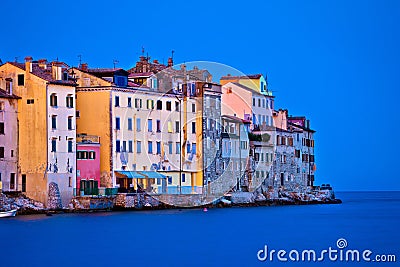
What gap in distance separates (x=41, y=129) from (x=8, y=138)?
2.05 metres

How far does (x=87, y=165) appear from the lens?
78.2 metres

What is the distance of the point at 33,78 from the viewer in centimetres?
7438

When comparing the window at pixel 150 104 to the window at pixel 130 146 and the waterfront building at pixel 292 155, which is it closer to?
the window at pixel 130 146

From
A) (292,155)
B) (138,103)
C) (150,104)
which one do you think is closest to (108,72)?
(138,103)

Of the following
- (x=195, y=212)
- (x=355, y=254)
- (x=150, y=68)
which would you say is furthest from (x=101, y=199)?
(x=355, y=254)

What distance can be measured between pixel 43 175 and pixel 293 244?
1937 cm

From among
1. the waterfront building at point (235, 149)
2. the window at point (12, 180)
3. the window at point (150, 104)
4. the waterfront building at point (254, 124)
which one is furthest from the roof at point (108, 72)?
the waterfront building at point (254, 124)

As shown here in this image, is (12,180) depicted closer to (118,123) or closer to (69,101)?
(69,101)

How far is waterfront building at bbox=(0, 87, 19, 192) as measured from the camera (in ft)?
241

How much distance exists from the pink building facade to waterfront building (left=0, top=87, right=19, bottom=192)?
14.4 ft

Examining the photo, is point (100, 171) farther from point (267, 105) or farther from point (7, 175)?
point (267, 105)

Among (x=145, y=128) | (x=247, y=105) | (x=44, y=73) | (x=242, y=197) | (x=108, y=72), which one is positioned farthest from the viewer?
(x=247, y=105)

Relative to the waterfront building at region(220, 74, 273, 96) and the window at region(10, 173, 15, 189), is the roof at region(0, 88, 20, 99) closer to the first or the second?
the window at region(10, 173, 15, 189)

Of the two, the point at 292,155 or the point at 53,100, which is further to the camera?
the point at 292,155
